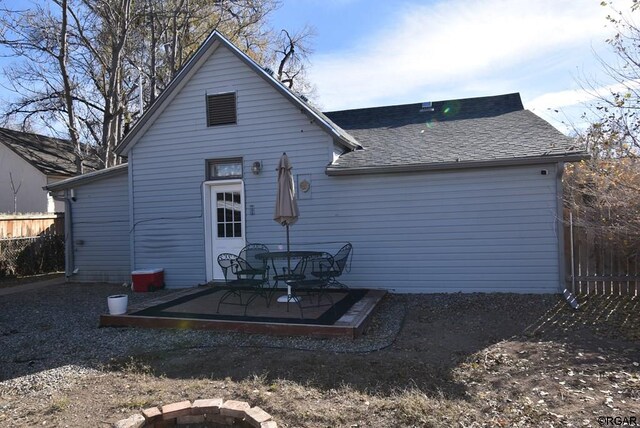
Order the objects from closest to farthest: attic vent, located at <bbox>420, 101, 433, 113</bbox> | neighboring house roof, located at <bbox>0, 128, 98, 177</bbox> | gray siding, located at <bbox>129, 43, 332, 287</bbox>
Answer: gray siding, located at <bbox>129, 43, 332, 287</bbox>, attic vent, located at <bbox>420, 101, 433, 113</bbox>, neighboring house roof, located at <bbox>0, 128, 98, 177</bbox>

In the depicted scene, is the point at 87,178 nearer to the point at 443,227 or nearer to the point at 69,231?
the point at 69,231

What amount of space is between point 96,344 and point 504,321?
5.85 m

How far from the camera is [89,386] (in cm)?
451

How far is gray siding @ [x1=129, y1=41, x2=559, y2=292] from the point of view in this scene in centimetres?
811

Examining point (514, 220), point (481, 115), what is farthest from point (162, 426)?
point (481, 115)

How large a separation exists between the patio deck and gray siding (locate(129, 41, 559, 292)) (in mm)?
1197

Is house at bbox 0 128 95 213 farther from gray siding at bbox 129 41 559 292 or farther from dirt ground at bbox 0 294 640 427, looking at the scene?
dirt ground at bbox 0 294 640 427

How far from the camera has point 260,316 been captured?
672 centimetres

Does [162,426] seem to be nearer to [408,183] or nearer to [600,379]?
[600,379]

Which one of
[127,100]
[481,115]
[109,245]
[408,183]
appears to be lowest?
[109,245]

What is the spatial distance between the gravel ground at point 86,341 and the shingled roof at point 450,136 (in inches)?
112

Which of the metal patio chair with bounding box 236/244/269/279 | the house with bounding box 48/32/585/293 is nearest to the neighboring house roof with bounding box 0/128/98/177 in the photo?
the house with bounding box 48/32/585/293

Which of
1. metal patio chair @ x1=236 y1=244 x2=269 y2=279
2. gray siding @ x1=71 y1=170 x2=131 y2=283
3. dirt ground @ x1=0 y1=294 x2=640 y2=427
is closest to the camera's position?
dirt ground @ x1=0 y1=294 x2=640 y2=427

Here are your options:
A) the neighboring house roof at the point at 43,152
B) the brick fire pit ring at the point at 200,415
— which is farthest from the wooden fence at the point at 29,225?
the brick fire pit ring at the point at 200,415
